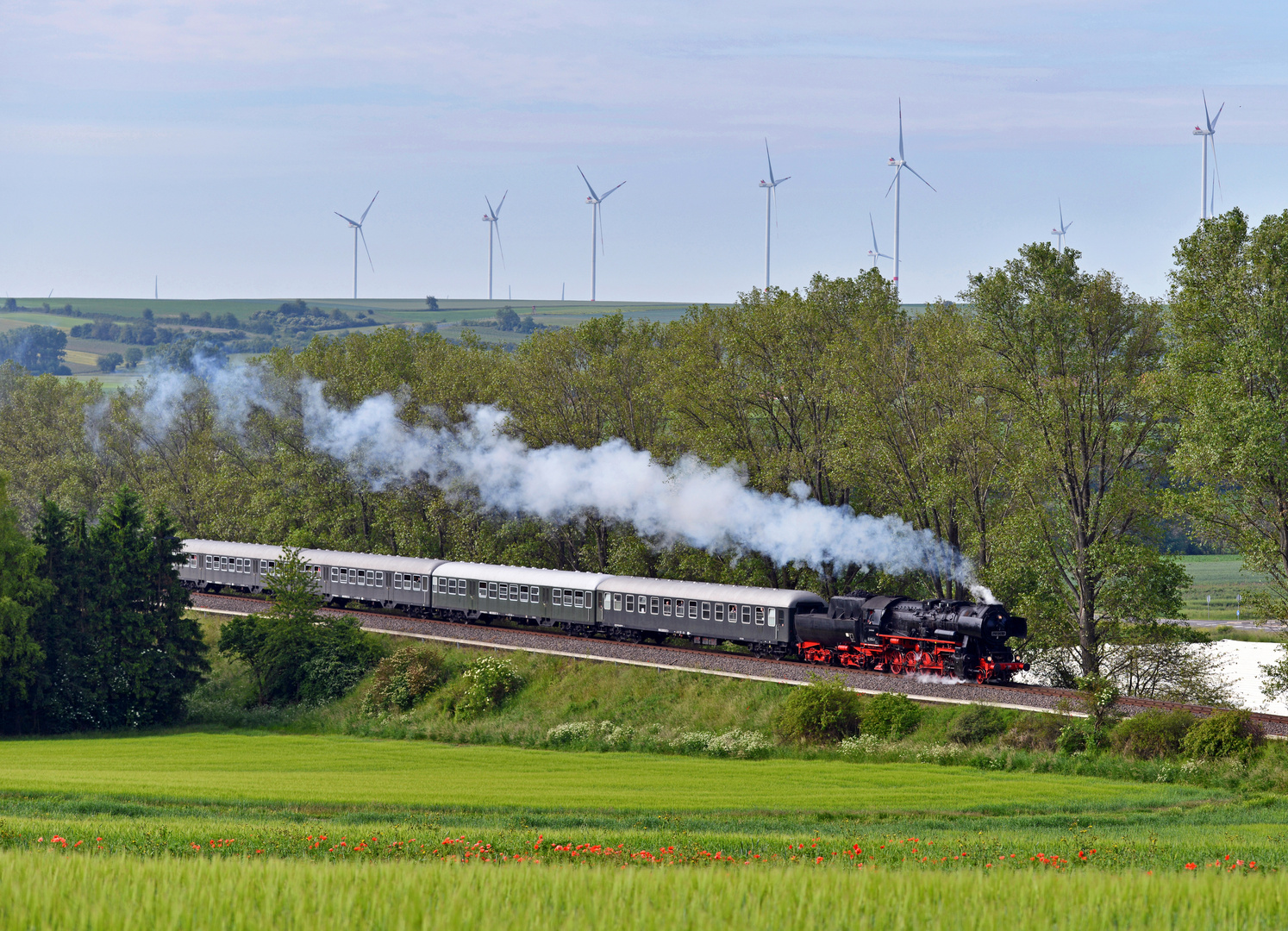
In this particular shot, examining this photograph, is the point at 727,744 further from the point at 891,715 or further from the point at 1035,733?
the point at 1035,733

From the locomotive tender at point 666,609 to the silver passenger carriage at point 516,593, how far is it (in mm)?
61

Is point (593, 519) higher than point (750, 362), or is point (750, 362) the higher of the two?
point (750, 362)

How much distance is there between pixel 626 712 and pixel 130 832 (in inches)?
1235

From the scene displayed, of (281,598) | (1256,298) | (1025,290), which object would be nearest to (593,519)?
(281,598)

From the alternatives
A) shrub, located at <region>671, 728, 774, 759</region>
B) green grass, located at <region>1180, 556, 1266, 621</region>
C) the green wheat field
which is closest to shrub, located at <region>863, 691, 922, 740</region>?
the green wheat field

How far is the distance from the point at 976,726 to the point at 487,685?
73.4 feet

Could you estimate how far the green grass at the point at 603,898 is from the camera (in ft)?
32.9

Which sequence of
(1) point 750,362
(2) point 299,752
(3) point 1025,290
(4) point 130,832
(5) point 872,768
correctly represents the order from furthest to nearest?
1. (1) point 750,362
2. (3) point 1025,290
3. (2) point 299,752
4. (5) point 872,768
5. (4) point 130,832

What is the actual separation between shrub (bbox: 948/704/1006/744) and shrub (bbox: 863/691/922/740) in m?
1.54

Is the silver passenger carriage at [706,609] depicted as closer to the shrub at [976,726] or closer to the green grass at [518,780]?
the green grass at [518,780]

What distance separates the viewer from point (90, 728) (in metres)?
58.9

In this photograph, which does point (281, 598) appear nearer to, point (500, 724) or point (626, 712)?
point (500, 724)

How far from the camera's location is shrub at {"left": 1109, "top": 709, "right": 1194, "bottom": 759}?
4122 centimetres

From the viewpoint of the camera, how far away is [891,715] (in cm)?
4659
